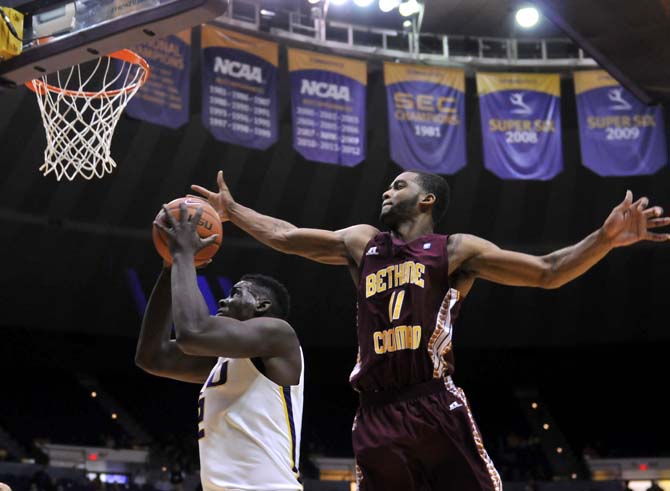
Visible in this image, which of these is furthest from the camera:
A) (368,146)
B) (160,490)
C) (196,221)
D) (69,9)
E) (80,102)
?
(368,146)

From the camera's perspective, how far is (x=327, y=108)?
15.3m

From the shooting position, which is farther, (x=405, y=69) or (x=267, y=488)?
(x=405, y=69)

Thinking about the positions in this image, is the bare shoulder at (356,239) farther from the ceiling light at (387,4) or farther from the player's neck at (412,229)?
the ceiling light at (387,4)

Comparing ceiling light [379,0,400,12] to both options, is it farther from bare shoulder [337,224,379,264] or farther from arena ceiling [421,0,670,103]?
bare shoulder [337,224,379,264]

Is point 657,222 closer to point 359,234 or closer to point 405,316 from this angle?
point 405,316

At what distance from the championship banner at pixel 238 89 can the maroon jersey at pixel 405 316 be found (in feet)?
34.5

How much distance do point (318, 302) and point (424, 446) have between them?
2016cm

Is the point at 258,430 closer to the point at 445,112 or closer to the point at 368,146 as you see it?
the point at 445,112

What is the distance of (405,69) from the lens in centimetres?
1609

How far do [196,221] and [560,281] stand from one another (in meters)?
1.55

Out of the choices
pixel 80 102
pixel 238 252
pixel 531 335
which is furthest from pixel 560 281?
pixel 531 335

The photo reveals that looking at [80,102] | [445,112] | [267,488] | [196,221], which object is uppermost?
[445,112]

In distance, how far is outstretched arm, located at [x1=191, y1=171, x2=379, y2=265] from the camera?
14.8ft

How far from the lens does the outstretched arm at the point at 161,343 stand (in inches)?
177
